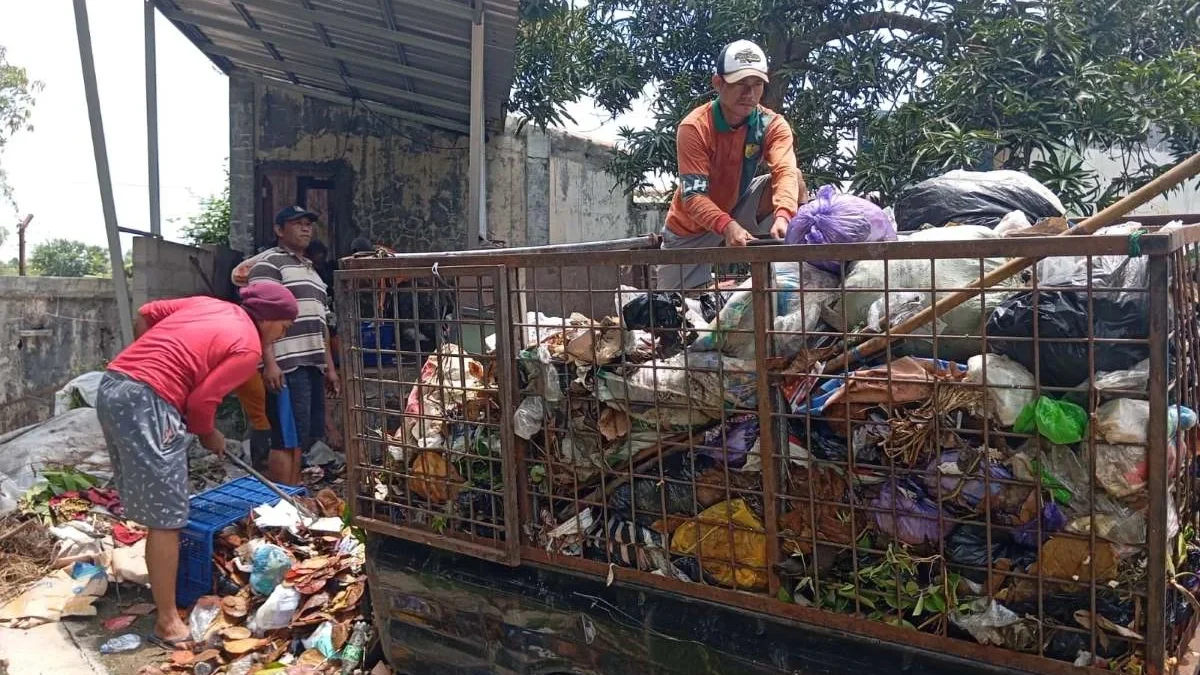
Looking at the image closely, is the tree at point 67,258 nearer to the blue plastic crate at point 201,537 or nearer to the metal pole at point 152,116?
the metal pole at point 152,116

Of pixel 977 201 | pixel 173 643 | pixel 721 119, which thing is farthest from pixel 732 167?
pixel 173 643

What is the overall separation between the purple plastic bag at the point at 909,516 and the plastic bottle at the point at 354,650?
7.42 ft

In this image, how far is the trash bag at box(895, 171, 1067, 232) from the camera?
2.84 m

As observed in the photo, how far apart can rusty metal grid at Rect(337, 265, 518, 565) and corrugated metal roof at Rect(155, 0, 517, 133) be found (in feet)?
9.91

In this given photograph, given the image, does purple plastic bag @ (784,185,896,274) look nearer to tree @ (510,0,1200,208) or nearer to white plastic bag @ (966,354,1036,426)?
white plastic bag @ (966,354,1036,426)

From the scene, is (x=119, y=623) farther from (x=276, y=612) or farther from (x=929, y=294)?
(x=929, y=294)

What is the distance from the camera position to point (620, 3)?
25.8 feet

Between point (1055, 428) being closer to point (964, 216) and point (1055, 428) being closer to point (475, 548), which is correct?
point (964, 216)

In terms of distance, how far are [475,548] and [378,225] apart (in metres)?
6.90

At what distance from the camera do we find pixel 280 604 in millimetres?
3717

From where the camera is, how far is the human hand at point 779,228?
118 inches

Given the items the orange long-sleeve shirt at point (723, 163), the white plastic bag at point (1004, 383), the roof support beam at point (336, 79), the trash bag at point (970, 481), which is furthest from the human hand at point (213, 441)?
the roof support beam at point (336, 79)

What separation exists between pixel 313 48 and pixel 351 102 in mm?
1687

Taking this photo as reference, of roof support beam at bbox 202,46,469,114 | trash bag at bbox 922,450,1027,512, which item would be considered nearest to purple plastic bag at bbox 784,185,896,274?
trash bag at bbox 922,450,1027,512
